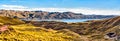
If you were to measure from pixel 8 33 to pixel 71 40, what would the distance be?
49540 millimetres

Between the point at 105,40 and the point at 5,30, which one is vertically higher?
the point at 5,30

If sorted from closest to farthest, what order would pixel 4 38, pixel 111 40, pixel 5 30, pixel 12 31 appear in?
pixel 4 38, pixel 5 30, pixel 12 31, pixel 111 40

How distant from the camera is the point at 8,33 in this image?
386 feet

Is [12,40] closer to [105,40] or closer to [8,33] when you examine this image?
[8,33]

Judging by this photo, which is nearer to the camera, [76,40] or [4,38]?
[4,38]

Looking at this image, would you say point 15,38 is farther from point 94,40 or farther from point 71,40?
point 94,40

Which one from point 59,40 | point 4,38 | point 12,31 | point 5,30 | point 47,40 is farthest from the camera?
point 59,40

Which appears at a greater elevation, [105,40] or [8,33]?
[8,33]

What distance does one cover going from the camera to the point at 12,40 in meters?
109

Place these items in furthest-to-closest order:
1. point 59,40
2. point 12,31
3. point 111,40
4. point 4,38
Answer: point 111,40, point 59,40, point 12,31, point 4,38

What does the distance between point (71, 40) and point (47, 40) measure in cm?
2069

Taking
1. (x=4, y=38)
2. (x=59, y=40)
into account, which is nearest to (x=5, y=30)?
(x=4, y=38)

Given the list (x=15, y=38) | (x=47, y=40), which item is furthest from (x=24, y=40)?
(x=47, y=40)

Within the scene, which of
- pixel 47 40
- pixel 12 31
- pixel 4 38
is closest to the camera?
pixel 4 38
